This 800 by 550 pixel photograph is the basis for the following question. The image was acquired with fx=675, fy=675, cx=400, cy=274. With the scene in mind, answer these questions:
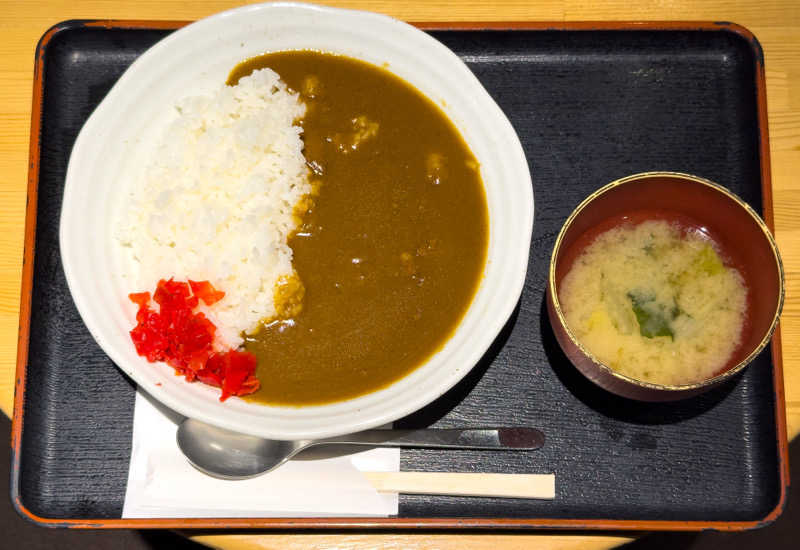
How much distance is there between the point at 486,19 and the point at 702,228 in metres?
1.10

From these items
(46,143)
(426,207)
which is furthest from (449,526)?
(46,143)

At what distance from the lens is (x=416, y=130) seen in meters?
2.29

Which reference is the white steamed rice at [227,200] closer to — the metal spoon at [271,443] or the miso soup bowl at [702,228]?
A: the metal spoon at [271,443]

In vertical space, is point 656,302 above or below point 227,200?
below

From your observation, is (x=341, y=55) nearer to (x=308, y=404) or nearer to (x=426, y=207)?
(x=426, y=207)

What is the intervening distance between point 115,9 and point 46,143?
1.88 ft

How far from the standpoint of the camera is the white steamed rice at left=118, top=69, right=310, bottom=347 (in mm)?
2156

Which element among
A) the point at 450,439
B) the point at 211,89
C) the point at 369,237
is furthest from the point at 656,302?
the point at 211,89

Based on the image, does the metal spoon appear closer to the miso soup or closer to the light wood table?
the miso soup

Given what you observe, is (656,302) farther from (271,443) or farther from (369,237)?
(271,443)

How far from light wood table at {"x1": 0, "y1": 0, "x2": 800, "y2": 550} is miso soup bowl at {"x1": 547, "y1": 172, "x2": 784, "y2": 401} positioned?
1.31 feet

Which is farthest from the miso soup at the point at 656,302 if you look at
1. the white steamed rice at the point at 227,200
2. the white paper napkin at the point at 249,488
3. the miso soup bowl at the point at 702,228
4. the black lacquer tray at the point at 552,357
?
the white steamed rice at the point at 227,200

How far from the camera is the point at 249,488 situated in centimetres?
210

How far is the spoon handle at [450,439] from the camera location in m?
2.09
